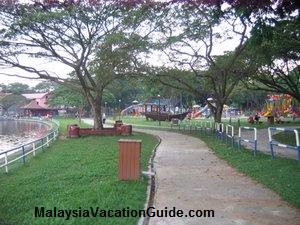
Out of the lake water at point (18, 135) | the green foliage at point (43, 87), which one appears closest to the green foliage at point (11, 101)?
the green foliage at point (43, 87)

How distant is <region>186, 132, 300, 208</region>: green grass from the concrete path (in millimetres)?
217

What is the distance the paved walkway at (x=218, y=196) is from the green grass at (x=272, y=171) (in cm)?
22

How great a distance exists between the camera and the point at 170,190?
997cm

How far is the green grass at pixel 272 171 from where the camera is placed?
30.7 ft

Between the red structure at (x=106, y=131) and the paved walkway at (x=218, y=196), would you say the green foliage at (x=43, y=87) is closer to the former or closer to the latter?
the red structure at (x=106, y=131)

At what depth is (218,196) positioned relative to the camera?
924 centimetres

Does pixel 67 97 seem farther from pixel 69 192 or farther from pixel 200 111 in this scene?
pixel 69 192

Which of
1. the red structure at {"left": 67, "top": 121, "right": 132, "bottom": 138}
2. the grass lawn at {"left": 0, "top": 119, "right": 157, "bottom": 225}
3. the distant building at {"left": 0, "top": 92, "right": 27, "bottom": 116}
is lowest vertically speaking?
the grass lawn at {"left": 0, "top": 119, "right": 157, "bottom": 225}

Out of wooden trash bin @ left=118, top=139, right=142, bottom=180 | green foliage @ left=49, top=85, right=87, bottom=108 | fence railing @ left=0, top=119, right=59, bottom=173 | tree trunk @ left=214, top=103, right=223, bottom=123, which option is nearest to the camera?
wooden trash bin @ left=118, top=139, right=142, bottom=180

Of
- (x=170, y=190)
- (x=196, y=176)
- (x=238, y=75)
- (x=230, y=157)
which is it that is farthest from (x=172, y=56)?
(x=170, y=190)

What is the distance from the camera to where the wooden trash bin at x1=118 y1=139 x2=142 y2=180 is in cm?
1072

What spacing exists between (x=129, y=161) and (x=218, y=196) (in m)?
2.43

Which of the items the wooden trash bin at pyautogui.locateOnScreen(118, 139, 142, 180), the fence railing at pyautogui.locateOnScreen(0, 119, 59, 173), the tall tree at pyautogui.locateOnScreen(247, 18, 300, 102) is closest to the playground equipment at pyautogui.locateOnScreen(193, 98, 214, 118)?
the tall tree at pyautogui.locateOnScreen(247, 18, 300, 102)

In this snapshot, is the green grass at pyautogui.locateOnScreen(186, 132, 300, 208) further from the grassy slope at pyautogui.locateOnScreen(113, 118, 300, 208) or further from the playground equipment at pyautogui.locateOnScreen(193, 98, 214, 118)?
the playground equipment at pyautogui.locateOnScreen(193, 98, 214, 118)
